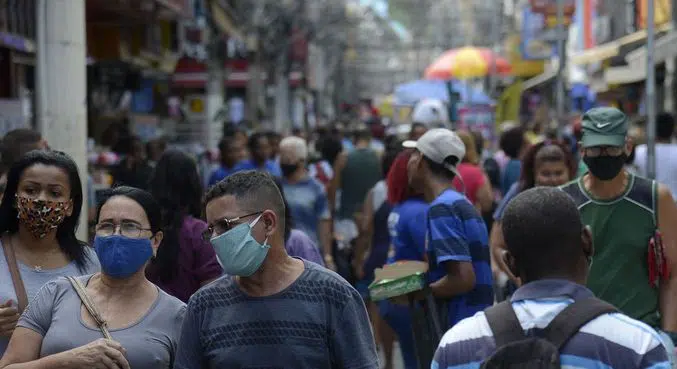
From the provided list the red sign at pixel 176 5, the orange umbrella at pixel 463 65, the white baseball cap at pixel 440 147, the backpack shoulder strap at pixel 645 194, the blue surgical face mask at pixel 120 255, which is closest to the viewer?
the blue surgical face mask at pixel 120 255

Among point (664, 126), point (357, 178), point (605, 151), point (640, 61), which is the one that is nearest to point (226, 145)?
point (357, 178)

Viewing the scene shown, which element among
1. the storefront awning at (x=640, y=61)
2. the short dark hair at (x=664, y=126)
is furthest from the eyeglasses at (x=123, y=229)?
the storefront awning at (x=640, y=61)

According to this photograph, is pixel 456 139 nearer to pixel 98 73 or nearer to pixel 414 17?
pixel 98 73

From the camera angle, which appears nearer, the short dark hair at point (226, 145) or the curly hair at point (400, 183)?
the curly hair at point (400, 183)

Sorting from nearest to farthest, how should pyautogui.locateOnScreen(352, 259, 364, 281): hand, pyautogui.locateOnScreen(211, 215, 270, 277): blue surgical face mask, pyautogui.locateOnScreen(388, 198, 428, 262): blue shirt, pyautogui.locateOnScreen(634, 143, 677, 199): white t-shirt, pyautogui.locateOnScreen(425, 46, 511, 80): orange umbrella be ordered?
A: pyautogui.locateOnScreen(211, 215, 270, 277): blue surgical face mask, pyautogui.locateOnScreen(388, 198, 428, 262): blue shirt, pyautogui.locateOnScreen(634, 143, 677, 199): white t-shirt, pyautogui.locateOnScreen(352, 259, 364, 281): hand, pyautogui.locateOnScreen(425, 46, 511, 80): orange umbrella

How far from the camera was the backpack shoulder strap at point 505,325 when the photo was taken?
11.8 ft

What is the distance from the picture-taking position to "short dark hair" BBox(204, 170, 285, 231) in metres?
4.61

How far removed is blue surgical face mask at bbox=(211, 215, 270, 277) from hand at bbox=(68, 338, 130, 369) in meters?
0.54

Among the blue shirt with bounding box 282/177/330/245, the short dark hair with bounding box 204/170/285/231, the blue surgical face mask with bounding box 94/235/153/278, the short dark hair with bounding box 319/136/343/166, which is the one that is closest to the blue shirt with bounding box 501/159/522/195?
the short dark hair with bounding box 319/136/343/166

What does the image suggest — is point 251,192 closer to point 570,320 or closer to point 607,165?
point 570,320

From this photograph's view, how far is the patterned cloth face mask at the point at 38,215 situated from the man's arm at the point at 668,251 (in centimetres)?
273

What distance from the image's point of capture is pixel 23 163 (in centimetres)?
582

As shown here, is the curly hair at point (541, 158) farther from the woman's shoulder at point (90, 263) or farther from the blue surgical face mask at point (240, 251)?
the blue surgical face mask at point (240, 251)

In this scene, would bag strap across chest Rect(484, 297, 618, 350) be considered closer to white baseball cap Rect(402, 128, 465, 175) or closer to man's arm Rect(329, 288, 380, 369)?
man's arm Rect(329, 288, 380, 369)
